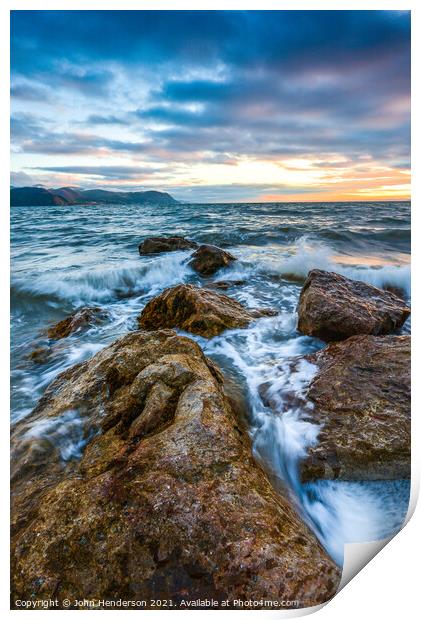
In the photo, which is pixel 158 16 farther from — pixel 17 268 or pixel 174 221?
pixel 174 221

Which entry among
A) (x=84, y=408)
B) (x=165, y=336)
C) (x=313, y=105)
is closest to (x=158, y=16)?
(x=313, y=105)

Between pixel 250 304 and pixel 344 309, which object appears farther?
pixel 250 304

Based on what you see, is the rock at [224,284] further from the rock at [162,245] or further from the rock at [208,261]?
the rock at [162,245]

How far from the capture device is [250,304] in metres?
5.16

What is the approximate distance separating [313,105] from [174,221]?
9.40 m

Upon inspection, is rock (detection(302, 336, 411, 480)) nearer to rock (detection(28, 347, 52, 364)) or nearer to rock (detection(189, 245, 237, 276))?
rock (detection(28, 347, 52, 364))

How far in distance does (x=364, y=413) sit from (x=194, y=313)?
86.3 inches

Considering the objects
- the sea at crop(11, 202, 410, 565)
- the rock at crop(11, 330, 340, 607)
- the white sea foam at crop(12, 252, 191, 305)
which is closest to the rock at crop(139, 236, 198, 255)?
the sea at crop(11, 202, 410, 565)

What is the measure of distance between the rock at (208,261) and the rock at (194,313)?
2.33 m

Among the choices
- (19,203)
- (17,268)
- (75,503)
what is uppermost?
(19,203)

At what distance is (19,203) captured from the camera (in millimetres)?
2566

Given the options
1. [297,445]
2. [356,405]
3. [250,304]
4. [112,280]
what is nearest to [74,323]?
[112,280]

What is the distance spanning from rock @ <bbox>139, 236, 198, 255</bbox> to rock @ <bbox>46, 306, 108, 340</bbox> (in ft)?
11.8

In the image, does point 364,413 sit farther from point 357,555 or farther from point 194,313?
point 194,313
